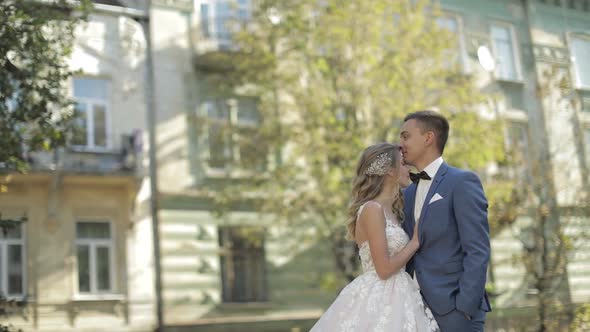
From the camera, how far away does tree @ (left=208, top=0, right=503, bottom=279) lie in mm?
13102

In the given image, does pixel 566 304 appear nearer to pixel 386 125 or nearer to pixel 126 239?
pixel 386 125

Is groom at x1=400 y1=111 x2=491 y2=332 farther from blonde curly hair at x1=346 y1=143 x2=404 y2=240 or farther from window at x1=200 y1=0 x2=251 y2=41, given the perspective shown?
window at x1=200 y1=0 x2=251 y2=41

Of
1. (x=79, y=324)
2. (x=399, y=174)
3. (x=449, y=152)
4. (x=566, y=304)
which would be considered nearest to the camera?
(x=399, y=174)

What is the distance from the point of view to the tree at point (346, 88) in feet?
43.0

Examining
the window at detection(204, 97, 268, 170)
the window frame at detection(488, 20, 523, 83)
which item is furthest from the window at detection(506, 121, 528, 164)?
the window at detection(204, 97, 268, 170)

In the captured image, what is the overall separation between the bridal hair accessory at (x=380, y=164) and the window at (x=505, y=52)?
9.15 meters

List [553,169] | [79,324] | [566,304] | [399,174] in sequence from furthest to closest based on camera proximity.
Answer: [79,324] < [553,169] < [566,304] < [399,174]

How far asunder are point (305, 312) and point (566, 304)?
6.81 m

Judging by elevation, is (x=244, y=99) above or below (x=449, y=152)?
above

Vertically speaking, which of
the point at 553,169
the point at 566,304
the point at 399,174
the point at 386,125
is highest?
the point at 386,125

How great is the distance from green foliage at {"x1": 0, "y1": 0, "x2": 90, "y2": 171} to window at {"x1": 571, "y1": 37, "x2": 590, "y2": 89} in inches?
252

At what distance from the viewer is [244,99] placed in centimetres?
1645

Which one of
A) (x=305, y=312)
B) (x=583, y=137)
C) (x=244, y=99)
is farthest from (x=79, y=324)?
(x=583, y=137)

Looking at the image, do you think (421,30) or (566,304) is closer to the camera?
(566,304)
